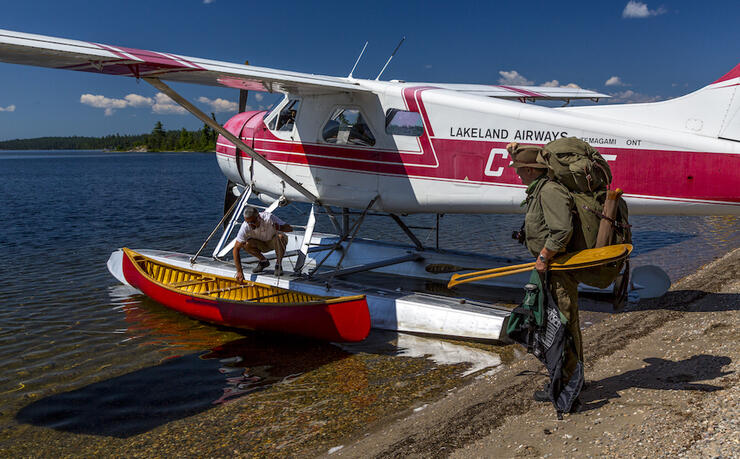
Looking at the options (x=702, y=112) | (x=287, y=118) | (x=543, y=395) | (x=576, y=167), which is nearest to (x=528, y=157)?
(x=576, y=167)

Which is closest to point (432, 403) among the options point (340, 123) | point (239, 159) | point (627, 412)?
point (627, 412)

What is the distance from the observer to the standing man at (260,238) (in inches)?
324

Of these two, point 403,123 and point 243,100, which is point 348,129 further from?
point 243,100

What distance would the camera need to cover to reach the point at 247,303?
23.9 ft

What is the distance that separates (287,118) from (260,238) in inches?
81.7

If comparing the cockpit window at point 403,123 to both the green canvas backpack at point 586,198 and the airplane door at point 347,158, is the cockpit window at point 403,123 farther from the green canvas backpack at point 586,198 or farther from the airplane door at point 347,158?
the green canvas backpack at point 586,198

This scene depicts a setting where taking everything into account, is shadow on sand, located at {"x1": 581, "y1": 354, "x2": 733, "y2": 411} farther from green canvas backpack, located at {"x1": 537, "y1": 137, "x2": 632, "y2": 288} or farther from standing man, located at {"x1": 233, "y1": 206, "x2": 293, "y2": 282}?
standing man, located at {"x1": 233, "y1": 206, "x2": 293, "y2": 282}

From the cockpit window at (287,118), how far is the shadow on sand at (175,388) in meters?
3.66

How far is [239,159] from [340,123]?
2591mm

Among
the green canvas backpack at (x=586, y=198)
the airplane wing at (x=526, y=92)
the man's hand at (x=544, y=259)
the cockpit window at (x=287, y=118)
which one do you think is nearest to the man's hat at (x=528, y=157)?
the green canvas backpack at (x=586, y=198)

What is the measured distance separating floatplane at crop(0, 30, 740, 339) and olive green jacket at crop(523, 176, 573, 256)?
9.43 feet

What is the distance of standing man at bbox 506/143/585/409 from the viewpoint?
12.0 ft

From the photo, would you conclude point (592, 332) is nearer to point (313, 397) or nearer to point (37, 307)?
point (313, 397)

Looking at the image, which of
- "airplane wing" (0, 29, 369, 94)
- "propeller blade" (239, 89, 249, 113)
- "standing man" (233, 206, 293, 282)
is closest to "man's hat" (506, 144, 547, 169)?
"airplane wing" (0, 29, 369, 94)
